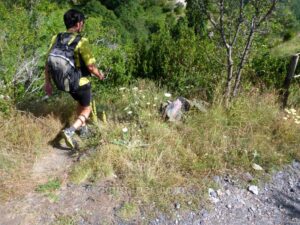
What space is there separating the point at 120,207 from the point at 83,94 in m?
1.37

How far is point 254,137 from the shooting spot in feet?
12.2

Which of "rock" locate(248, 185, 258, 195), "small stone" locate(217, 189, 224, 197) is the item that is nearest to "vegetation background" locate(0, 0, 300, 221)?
"small stone" locate(217, 189, 224, 197)

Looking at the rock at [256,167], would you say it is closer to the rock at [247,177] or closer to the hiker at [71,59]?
the rock at [247,177]

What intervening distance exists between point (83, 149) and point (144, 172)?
83cm

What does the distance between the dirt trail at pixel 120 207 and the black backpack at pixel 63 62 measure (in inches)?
37.0

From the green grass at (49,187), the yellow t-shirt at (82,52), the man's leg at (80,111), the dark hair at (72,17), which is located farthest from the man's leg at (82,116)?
the dark hair at (72,17)

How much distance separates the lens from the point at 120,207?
2965mm

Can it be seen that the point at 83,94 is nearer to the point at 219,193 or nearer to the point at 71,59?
the point at 71,59

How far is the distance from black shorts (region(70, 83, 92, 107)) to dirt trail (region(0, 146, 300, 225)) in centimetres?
86

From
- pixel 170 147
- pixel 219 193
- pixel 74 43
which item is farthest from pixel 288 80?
pixel 74 43

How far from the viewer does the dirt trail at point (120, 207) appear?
113 inches

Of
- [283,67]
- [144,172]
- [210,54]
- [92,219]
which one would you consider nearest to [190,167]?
[144,172]

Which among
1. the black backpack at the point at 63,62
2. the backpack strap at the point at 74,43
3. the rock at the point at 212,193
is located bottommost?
the rock at the point at 212,193

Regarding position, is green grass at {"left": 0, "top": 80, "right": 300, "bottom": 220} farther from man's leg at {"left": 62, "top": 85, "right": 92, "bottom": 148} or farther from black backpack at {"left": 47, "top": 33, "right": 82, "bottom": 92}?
black backpack at {"left": 47, "top": 33, "right": 82, "bottom": 92}
